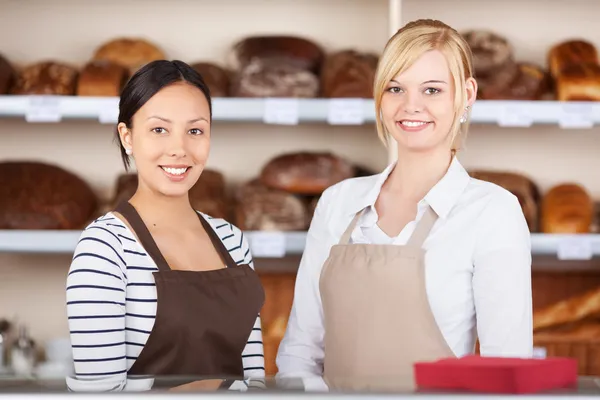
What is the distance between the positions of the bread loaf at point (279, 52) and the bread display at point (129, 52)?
0.30m

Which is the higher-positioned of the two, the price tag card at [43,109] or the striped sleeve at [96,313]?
the price tag card at [43,109]

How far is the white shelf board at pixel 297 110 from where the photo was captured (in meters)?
2.70

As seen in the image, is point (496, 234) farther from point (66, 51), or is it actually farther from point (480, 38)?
point (66, 51)

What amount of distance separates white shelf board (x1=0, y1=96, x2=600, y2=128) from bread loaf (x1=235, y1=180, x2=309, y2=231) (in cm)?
30

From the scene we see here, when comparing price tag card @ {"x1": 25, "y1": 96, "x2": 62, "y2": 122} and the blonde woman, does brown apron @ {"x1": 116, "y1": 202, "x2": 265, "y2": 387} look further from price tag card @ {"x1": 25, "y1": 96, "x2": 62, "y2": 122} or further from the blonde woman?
price tag card @ {"x1": 25, "y1": 96, "x2": 62, "y2": 122}

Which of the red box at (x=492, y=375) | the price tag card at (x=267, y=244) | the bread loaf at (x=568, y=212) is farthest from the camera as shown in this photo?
the bread loaf at (x=568, y=212)

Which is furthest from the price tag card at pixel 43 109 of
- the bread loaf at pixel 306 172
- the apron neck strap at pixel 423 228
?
the apron neck strap at pixel 423 228

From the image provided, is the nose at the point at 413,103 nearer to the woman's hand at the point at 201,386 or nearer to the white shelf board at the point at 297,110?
the woman's hand at the point at 201,386

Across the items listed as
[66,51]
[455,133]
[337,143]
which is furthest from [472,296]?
[66,51]

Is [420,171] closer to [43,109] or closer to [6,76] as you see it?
[43,109]

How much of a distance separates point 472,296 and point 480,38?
1.76m

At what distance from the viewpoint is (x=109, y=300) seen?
1340 millimetres

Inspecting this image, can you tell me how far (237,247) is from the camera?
1649 millimetres

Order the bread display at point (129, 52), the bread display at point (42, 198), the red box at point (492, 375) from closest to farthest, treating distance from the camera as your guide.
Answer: the red box at point (492, 375) < the bread display at point (42, 198) < the bread display at point (129, 52)
